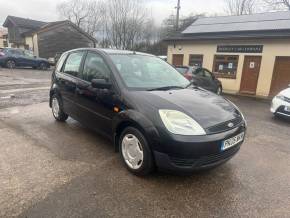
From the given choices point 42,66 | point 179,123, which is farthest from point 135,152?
point 42,66

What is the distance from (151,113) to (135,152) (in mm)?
619

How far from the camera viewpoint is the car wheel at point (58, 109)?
5289mm

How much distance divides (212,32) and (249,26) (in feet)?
6.75

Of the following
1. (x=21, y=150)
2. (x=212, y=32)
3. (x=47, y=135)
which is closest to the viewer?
(x=21, y=150)

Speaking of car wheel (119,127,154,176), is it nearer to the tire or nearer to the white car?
the white car

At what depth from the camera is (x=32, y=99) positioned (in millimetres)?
8172

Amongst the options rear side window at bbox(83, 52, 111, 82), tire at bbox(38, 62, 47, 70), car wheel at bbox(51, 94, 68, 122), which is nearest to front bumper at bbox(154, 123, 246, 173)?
rear side window at bbox(83, 52, 111, 82)

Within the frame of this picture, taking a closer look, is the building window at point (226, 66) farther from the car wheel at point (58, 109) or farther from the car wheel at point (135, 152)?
the car wheel at point (135, 152)

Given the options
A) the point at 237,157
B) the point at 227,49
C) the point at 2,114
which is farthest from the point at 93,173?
the point at 227,49

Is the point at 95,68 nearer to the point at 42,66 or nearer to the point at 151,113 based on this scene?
the point at 151,113

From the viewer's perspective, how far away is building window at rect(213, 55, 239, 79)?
44.9ft

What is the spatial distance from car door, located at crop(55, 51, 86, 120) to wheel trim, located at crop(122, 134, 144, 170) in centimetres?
154

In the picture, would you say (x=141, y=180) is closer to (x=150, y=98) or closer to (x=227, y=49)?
(x=150, y=98)

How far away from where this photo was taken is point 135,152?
3.21 metres
